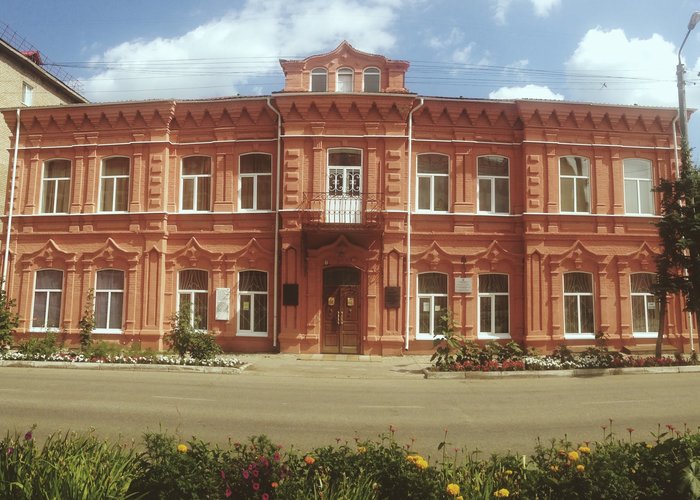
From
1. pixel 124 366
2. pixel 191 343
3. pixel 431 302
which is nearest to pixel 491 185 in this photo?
pixel 431 302

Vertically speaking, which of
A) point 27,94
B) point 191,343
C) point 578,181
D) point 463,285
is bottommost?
point 191,343

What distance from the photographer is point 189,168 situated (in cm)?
1973

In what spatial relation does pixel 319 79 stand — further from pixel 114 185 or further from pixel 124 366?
pixel 124 366

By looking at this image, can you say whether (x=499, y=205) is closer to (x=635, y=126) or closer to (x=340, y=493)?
(x=635, y=126)

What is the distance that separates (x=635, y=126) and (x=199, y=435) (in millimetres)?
19292

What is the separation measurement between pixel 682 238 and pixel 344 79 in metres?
12.6

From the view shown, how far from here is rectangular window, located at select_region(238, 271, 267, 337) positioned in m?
18.8

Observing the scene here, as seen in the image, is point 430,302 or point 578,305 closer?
point 430,302

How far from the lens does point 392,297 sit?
18094 millimetres

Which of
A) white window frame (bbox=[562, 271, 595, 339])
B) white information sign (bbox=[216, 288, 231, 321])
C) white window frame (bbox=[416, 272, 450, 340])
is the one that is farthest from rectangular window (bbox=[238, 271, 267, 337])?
white window frame (bbox=[562, 271, 595, 339])

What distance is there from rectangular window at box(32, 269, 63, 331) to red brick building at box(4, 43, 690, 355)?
0.18 ft

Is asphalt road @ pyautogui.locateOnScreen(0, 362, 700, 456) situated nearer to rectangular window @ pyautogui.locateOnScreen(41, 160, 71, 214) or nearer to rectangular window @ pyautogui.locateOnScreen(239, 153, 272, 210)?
rectangular window @ pyautogui.locateOnScreen(239, 153, 272, 210)

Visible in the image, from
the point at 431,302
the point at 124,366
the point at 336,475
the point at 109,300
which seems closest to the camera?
the point at 336,475

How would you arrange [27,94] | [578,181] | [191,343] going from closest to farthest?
[191,343], [578,181], [27,94]
